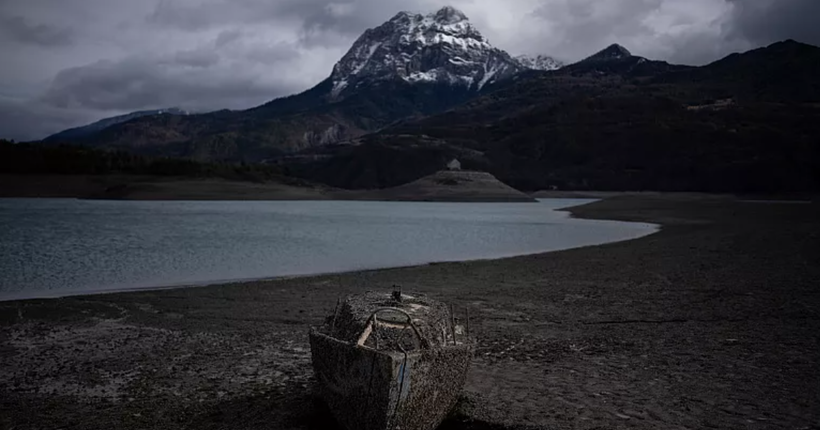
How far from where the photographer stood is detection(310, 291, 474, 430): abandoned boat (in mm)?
5773

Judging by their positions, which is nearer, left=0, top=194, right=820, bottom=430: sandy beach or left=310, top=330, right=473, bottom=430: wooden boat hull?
left=310, top=330, right=473, bottom=430: wooden boat hull

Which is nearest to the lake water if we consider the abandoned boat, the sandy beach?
the sandy beach

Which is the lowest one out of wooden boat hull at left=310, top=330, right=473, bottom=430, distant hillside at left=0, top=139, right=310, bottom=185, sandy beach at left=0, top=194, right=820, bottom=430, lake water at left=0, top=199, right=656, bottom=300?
lake water at left=0, top=199, right=656, bottom=300

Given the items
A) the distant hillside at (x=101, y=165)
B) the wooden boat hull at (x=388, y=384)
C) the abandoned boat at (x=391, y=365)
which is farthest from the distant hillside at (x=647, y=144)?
the wooden boat hull at (x=388, y=384)

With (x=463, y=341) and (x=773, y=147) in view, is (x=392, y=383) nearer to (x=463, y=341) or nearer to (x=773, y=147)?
(x=463, y=341)

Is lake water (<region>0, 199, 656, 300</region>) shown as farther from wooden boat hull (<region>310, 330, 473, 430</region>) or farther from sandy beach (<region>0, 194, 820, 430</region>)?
wooden boat hull (<region>310, 330, 473, 430</region>)

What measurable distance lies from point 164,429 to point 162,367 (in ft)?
8.37

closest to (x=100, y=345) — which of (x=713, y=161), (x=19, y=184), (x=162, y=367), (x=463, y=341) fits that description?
(x=162, y=367)

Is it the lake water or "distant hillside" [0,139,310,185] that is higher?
"distant hillside" [0,139,310,185]

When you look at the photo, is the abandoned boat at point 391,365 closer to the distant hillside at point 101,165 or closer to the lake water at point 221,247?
the lake water at point 221,247

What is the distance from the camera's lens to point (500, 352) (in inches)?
387

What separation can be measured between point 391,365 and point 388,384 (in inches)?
7.2

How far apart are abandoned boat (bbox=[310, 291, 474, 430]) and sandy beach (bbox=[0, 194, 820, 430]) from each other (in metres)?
0.72

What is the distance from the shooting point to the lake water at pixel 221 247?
1914 centimetres
